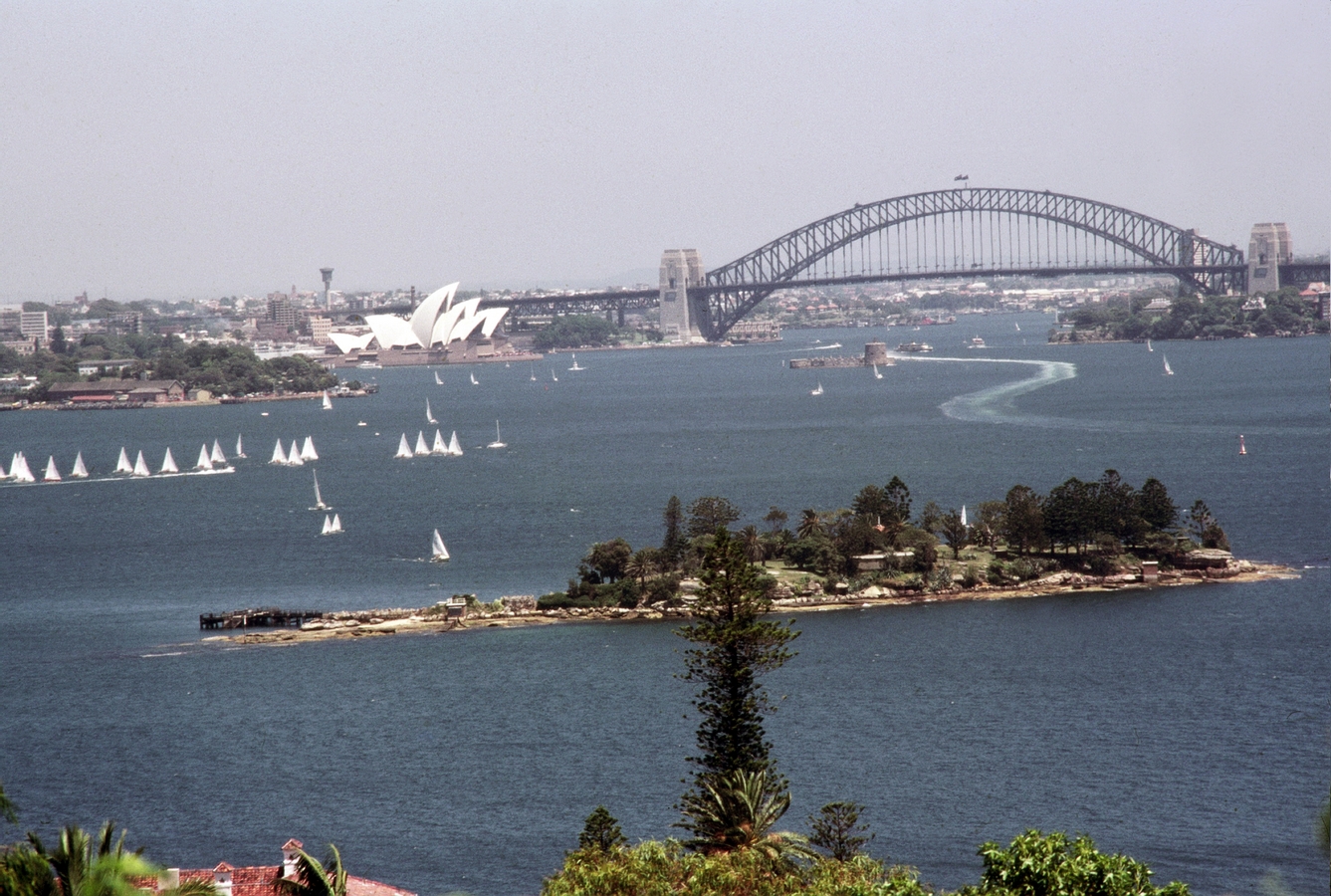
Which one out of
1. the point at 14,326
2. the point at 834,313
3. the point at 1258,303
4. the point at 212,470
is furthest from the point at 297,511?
the point at 834,313

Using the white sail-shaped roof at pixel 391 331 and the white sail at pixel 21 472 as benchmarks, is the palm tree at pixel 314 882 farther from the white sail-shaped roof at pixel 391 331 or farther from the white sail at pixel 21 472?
the white sail-shaped roof at pixel 391 331

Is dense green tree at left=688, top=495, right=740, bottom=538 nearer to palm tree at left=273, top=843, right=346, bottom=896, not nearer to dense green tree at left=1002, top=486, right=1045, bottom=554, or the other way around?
dense green tree at left=1002, top=486, right=1045, bottom=554

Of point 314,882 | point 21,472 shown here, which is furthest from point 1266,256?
point 314,882

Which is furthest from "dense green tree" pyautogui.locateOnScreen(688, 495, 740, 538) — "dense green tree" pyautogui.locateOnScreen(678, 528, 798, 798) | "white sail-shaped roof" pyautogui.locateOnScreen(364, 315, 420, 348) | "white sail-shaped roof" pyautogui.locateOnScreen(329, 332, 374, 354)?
"white sail-shaped roof" pyautogui.locateOnScreen(329, 332, 374, 354)

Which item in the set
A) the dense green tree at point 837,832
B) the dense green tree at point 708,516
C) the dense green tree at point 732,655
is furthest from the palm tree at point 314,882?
the dense green tree at point 708,516

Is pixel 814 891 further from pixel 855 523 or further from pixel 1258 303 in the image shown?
pixel 1258 303

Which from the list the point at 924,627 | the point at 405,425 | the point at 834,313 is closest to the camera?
the point at 924,627
